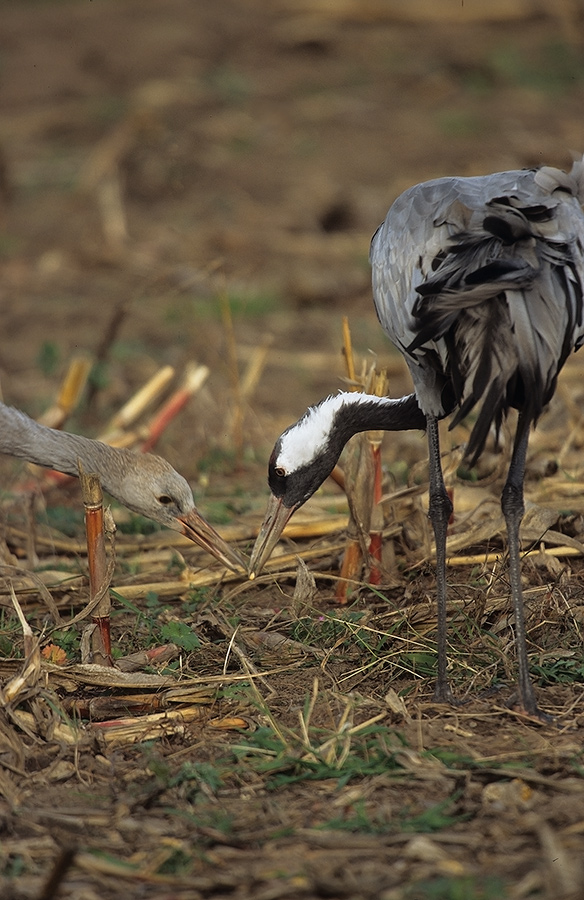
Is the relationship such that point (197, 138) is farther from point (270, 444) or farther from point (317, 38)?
point (270, 444)

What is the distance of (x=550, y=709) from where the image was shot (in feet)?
14.1

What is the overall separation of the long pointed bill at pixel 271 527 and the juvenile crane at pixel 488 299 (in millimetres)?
691

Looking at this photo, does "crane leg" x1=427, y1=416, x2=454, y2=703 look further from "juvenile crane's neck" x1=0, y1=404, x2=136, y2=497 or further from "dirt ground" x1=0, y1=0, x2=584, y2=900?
"juvenile crane's neck" x1=0, y1=404, x2=136, y2=497

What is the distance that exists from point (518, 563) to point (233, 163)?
9883mm

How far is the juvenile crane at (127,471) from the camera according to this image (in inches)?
210

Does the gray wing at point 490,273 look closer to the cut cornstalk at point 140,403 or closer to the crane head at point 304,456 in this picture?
the crane head at point 304,456

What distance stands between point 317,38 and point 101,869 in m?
14.4

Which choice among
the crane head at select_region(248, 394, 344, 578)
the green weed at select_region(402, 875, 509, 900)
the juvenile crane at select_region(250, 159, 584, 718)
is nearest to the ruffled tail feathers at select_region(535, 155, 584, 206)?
the juvenile crane at select_region(250, 159, 584, 718)

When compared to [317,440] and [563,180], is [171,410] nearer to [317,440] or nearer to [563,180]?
[317,440]

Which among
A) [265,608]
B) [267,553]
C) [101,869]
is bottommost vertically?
[265,608]

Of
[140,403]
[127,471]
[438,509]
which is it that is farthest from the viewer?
[140,403]

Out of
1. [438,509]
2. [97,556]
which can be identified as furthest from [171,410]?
[438,509]

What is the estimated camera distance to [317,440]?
4.86m

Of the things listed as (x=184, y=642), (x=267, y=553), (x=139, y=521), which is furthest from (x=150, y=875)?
(x=139, y=521)
